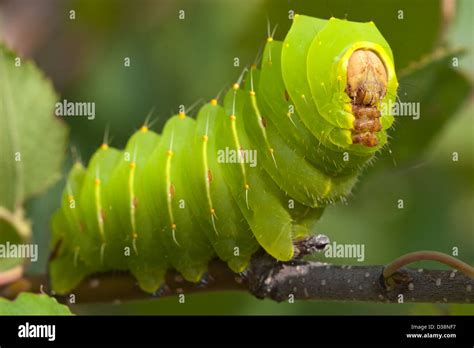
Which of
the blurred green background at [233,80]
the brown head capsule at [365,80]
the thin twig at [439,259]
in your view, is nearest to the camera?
the thin twig at [439,259]

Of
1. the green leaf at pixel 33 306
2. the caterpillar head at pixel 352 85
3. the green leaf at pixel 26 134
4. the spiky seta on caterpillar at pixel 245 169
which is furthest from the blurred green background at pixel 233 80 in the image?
the green leaf at pixel 33 306

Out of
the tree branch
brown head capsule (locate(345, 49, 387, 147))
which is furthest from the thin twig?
brown head capsule (locate(345, 49, 387, 147))

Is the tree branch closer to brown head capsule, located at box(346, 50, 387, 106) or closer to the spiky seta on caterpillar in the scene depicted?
the spiky seta on caterpillar

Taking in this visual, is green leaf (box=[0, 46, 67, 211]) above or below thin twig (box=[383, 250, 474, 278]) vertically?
above

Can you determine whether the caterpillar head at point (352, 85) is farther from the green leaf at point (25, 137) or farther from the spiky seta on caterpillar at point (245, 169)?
the green leaf at point (25, 137)

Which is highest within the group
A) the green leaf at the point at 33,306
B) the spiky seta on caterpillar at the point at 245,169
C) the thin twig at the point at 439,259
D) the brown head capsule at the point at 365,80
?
the brown head capsule at the point at 365,80

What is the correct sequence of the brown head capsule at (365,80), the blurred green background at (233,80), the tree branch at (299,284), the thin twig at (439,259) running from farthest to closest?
the blurred green background at (233,80)
the brown head capsule at (365,80)
the tree branch at (299,284)
the thin twig at (439,259)
